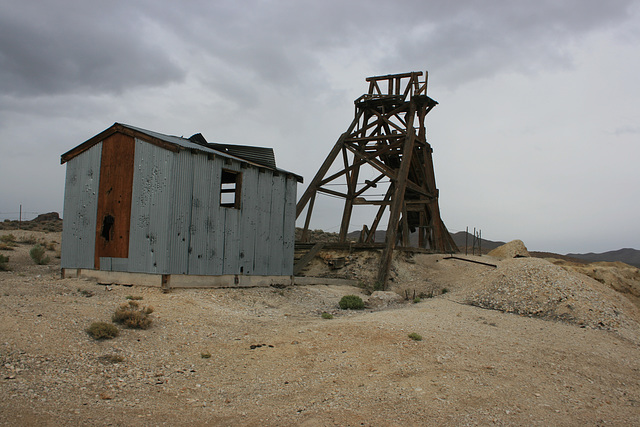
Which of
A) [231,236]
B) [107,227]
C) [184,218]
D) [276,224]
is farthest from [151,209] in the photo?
[276,224]

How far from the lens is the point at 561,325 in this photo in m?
10.8

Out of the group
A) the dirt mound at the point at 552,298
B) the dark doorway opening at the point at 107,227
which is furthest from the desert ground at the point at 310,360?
the dark doorway opening at the point at 107,227

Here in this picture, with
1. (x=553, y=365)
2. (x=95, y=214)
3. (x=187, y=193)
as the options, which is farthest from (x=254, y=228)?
(x=553, y=365)

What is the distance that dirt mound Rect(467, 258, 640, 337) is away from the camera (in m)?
11.1

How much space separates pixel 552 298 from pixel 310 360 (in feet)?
25.7

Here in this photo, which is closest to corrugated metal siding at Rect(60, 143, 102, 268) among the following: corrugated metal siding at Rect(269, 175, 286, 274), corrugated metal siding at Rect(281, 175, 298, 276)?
corrugated metal siding at Rect(269, 175, 286, 274)

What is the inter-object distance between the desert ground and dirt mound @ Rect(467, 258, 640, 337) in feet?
0.16

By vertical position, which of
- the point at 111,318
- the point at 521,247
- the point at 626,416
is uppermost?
the point at 521,247

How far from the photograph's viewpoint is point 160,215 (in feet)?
37.3

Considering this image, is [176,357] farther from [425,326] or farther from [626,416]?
[626,416]

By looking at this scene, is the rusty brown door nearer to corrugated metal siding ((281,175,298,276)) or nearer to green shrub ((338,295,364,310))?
corrugated metal siding ((281,175,298,276))

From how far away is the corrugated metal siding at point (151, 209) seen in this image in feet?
36.9

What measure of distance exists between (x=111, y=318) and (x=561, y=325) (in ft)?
32.2

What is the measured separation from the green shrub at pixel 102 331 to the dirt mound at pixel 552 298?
30.9 feet
